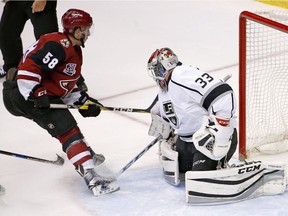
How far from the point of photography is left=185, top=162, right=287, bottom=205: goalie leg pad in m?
2.97

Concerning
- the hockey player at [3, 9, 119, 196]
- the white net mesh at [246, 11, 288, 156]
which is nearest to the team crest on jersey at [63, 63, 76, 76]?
the hockey player at [3, 9, 119, 196]

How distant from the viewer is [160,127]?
10.7ft

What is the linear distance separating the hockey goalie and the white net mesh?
387 mm

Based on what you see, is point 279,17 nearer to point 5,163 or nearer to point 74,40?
point 74,40

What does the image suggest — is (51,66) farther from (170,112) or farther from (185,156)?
(185,156)

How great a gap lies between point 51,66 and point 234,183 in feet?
2.79

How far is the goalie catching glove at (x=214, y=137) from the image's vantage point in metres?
2.94

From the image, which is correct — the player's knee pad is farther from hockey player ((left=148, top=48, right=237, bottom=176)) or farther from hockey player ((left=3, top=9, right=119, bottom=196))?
hockey player ((left=3, top=9, right=119, bottom=196))

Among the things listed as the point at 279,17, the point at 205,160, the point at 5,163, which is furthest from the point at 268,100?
the point at 5,163

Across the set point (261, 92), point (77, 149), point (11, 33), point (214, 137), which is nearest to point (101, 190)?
point (77, 149)

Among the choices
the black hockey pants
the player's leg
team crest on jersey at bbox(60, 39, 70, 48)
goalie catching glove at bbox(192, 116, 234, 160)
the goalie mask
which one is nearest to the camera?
goalie catching glove at bbox(192, 116, 234, 160)

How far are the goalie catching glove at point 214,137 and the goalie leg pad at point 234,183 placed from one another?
0.26ft

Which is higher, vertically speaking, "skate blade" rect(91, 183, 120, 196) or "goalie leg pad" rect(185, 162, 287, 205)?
"goalie leg pad" rect(185, 162, 287, 205)

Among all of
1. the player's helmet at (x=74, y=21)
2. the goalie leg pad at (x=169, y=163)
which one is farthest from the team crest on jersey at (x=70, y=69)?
the goalie leg pad at (x=169, y=163)
